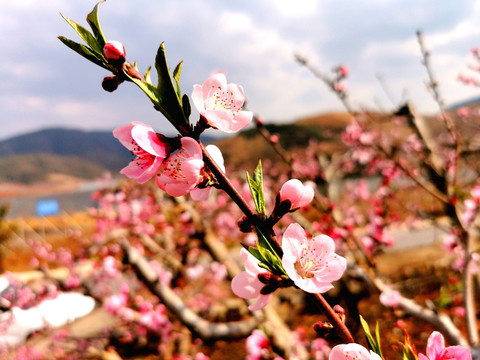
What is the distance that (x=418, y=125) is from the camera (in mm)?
3959

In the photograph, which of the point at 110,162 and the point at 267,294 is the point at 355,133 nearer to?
the point at 267,294

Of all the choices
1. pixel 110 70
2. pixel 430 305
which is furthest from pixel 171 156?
pixel 430 305

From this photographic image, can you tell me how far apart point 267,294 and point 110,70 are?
75cm

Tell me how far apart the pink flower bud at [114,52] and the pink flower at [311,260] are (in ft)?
2.08

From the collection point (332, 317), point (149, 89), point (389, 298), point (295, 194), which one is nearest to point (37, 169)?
point (389, 298)

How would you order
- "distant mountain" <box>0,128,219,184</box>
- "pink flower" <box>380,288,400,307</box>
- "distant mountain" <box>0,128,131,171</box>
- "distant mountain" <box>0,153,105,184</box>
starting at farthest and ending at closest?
"distant mountain" <box>0,128,131,171</box> < "distant mountain" <box>0,128,219,184</box> < "distant mountain" <box>0,153,105,184</box> < "pink flower" <box>380,288,400,307</box>

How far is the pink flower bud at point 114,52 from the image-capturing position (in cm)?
78

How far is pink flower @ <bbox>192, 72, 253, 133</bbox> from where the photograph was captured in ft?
2.73

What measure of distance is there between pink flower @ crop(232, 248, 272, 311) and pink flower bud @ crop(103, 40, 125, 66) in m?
0.61

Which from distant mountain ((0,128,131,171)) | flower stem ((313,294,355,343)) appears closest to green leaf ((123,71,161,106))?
flower stem ((313,294,355,343))

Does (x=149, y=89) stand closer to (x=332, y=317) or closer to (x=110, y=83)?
(x=110, y=83)

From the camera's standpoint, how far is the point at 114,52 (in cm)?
78

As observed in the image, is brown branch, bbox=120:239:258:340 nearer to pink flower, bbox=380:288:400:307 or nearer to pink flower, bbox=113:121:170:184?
pink flower, bbox=380:288:400:307

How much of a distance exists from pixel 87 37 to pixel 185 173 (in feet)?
1.44
